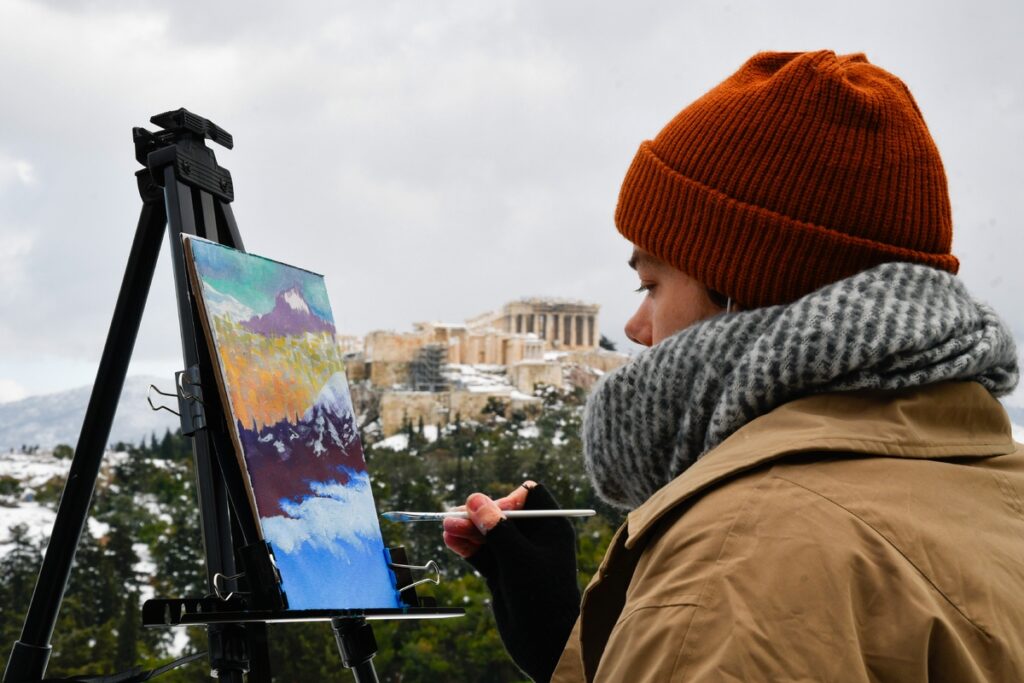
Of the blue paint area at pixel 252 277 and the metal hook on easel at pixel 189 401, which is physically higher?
the blue paint area at pixel 252 277

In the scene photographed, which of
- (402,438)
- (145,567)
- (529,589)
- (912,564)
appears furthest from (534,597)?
(402,438)

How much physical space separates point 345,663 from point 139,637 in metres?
16.9

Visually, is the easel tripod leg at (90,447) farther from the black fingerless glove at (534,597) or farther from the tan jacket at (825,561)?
the tan jacket at (825,561)

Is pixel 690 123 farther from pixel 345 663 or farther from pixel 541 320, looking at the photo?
pixel 541 320

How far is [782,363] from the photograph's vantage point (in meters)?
0.70

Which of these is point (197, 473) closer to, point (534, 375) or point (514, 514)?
point (514, 514)

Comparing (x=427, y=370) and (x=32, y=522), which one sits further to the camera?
(x=427, y=370)

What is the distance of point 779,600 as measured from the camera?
0.57m

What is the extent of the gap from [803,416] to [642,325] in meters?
0.25

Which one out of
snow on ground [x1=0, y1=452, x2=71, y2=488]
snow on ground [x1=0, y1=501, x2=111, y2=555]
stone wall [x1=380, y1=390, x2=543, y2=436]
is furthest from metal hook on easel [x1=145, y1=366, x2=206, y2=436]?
stone wall [x1=380, y1=390, x2=543, y2=436]

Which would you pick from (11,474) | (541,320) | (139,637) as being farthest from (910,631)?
(541,320)

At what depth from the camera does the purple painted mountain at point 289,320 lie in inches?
53.9

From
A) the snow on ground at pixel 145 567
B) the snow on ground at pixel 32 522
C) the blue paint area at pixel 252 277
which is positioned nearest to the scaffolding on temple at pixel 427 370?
the snow on ground at pixel 32 522

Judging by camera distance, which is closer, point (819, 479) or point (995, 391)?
point (819, 479)
